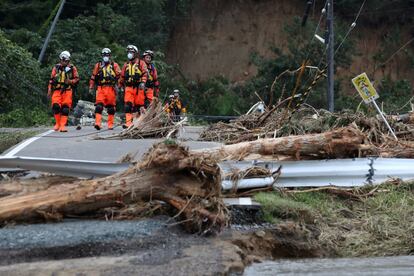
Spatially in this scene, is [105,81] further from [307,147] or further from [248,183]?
[248,183]

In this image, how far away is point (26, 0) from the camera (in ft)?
137

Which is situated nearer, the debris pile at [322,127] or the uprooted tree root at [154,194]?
the uprooted tree root at [154,194]

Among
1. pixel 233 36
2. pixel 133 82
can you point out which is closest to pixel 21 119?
pixel 133 82

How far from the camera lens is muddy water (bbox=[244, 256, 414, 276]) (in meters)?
7.06

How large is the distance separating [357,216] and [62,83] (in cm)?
1056

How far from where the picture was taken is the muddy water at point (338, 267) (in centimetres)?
706

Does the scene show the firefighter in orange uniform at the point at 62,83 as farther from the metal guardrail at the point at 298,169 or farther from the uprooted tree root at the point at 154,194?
the uprooted tree root at the point at 154,194

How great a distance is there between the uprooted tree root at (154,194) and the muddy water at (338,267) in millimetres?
811

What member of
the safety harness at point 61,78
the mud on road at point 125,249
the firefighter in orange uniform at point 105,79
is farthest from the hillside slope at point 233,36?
the mud on road at point 125,249

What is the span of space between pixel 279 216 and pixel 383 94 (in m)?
30.9

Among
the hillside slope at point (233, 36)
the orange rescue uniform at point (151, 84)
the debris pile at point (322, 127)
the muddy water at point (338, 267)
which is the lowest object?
the muddy water at point (338, 267)

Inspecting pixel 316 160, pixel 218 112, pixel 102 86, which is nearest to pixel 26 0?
pixel 218 112

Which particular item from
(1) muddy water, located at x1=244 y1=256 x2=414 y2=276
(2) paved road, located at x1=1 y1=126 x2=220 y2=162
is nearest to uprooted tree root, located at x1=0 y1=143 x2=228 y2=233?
(1) muddy water, located at x1=244 y1=256 x2=414 y2=276

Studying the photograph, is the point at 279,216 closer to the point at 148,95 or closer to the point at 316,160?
the point at 316,160
